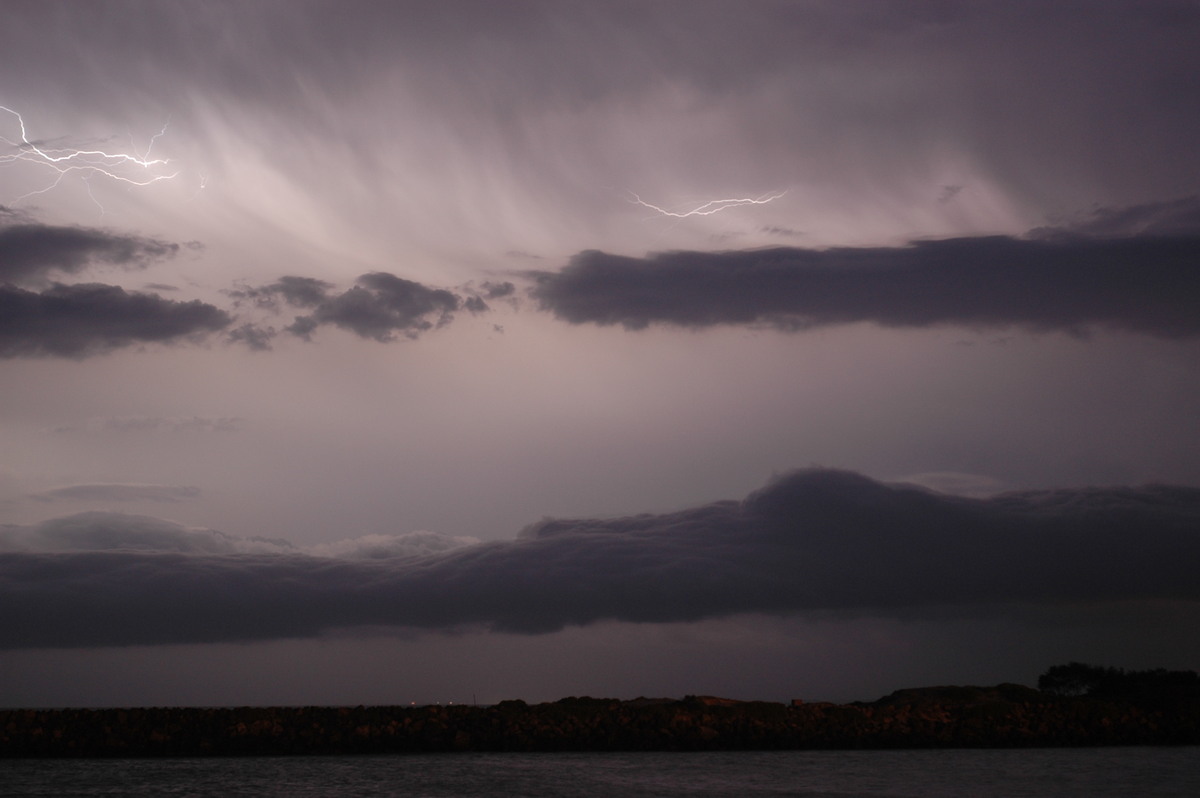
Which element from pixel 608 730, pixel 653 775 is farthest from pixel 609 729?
pixel 653 775

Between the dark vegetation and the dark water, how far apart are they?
250 cm

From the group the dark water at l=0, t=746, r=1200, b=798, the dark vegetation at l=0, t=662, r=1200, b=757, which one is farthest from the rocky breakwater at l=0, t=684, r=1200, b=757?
the dark water at l=0, t=746, r=1200, b=798

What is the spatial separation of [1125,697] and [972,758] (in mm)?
38774

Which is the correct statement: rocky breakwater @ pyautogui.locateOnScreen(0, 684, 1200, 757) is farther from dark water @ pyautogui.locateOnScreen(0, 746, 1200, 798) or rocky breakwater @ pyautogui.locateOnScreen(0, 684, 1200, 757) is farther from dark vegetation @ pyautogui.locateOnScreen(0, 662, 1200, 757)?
dark water @ pyautogui.locateOnScreen(0, 746, 1200, 798)

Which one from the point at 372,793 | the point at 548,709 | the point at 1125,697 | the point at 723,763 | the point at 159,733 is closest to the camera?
the point at 372,793

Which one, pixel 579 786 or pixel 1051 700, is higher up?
pixel 1051 700

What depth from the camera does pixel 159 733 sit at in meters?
82.0

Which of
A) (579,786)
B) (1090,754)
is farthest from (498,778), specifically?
(1090,754)

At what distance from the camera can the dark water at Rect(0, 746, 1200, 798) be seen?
194 feet

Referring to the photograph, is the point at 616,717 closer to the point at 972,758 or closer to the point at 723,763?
the point at 723,763

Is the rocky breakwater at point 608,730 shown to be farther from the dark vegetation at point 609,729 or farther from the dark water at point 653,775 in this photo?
the dark water at point 653,775

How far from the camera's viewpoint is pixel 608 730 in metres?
82.7

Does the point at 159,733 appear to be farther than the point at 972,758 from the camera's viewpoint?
Yes

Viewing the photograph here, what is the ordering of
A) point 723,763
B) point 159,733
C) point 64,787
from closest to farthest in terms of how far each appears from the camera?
point 64,787 < point 723,763 < point 159,733
